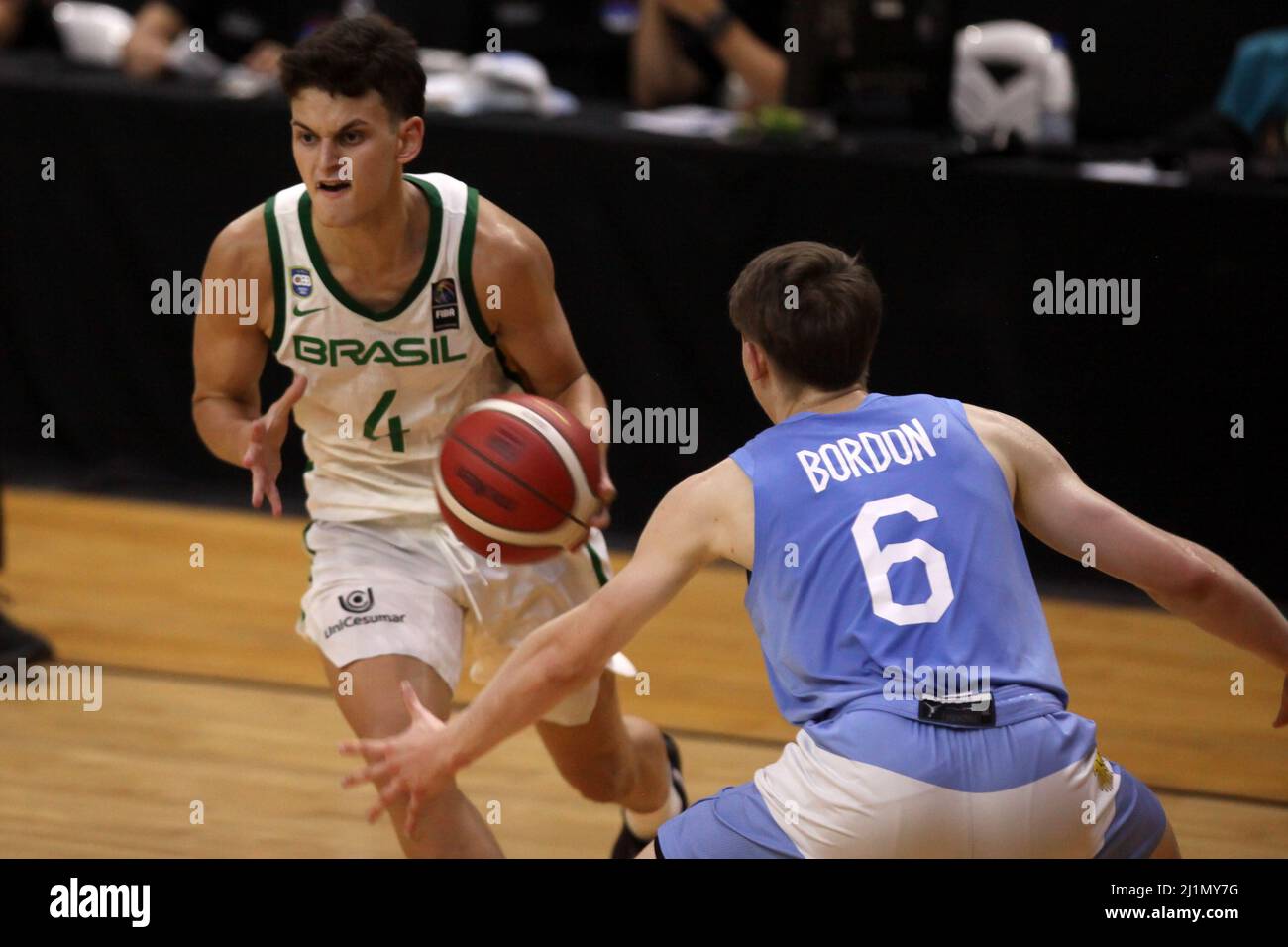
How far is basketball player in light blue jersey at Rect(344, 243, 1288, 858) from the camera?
2.89 m

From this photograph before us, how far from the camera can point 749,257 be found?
250 inches

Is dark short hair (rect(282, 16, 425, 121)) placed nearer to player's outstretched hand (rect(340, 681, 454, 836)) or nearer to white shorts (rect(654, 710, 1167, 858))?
player's outstretched hand (rect(340, 681, 454, 836))

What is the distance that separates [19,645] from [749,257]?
9.18 feet

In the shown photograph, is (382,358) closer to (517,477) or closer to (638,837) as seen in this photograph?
(517,477)

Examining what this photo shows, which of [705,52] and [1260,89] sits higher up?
[705,52]

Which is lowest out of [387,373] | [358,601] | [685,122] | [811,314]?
[358,601]

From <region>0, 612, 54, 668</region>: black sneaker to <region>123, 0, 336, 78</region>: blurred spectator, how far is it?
257cm

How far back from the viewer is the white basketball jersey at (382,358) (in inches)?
152

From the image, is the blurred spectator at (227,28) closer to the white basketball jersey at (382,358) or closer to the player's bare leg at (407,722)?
the white basketball jersey at (382,358)

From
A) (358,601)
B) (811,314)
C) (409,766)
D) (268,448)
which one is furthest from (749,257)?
(409,766)

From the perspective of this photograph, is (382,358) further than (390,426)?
No

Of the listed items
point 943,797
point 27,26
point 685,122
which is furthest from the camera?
point 27,26

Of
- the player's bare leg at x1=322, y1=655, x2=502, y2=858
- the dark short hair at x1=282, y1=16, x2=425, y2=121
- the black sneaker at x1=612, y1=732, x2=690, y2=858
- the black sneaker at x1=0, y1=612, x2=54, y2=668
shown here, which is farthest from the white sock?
the black sneaker at x1=0, y1=612, x2=54, y2=668

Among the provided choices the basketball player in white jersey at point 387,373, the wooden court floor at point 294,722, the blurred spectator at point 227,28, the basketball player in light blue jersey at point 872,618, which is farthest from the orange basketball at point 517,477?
the blurred spectator at point 227,28
